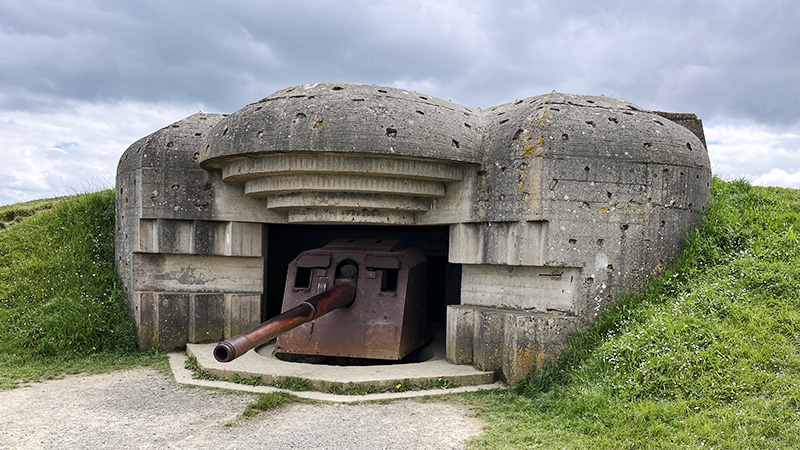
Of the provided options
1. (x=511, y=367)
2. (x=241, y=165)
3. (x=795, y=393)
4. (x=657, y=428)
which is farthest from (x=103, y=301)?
(x=795, y=393)

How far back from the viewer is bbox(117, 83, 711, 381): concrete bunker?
208 inches

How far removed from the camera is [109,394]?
518cm

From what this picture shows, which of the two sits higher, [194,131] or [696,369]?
[194,131]

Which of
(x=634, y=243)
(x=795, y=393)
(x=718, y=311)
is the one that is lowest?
(x=795, y=393)

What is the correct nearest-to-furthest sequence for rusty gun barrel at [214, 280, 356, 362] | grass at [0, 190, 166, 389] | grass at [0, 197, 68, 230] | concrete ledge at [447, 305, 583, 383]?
rusty gun barrel at [214, 280, 356, 362] → concrete ledge at [447, 305, 583, 383] → grass at [0, 190, 166, 389] → grass at [0, 197, 68, 230]

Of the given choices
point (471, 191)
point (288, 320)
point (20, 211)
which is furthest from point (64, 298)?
point (471, 191)

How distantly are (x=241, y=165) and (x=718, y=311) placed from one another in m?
4.45

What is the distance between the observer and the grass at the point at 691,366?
12.2ft

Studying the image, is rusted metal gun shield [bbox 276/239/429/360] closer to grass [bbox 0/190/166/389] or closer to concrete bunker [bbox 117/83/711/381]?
concrete bunker [bbox 117/83/711/381]

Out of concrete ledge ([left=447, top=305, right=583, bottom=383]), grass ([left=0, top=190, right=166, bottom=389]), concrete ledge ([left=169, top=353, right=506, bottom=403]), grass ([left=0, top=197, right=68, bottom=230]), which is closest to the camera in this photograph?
concrete ledge ([left=169, top=353, right=506, bottom=403])

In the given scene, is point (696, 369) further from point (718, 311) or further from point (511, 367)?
point (511, 367)

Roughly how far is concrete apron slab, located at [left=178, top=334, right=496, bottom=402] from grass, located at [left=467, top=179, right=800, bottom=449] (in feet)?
1.07

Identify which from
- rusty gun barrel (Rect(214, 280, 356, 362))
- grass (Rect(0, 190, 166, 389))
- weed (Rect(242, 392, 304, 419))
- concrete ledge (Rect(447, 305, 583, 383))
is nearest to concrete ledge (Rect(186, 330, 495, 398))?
concrete ledge (Rect(447, 305, 583, 383))

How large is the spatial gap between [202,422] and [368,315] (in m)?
2.12
